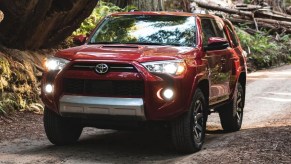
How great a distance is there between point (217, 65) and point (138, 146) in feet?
5.83

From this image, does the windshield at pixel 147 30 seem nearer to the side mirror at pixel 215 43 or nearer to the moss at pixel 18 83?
the side mirror at pixel 215 43

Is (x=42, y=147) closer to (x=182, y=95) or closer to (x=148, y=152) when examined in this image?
(x=148, y=152)

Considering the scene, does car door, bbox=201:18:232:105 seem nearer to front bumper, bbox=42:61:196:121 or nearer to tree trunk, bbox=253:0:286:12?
front bumper, bbox=42:61:196:121

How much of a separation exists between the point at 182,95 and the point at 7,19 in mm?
5722

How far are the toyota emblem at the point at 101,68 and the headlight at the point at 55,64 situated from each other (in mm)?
500

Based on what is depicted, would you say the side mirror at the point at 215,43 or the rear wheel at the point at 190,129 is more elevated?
the side mirror at the point at 215,43

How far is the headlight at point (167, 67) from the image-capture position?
269 inches

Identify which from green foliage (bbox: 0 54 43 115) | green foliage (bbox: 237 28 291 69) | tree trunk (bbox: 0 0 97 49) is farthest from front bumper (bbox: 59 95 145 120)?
green foliage (bbox: 237 28 291 69)

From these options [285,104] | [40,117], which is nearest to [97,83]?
[40,117]

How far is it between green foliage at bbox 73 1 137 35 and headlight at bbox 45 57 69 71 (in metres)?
8.15

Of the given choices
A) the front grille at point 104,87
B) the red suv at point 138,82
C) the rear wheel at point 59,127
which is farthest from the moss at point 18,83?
the front grille at point 104,87

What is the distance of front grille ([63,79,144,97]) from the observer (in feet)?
22.3

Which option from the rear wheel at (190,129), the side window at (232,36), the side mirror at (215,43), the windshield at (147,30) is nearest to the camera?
the rear wheel at (190,129)

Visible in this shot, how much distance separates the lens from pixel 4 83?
11.0 m
